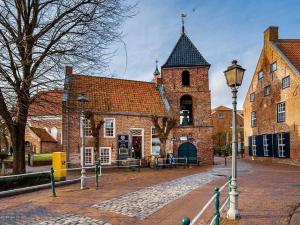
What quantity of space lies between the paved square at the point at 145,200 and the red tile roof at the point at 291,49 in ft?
61.5

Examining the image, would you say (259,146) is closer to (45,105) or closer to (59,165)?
(59,165)

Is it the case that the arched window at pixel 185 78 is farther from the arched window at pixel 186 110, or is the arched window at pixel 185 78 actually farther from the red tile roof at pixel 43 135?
the red tile roof at pixel 43 135

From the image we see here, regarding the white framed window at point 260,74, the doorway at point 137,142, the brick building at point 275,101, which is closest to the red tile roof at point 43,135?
the doorway at point 137,142

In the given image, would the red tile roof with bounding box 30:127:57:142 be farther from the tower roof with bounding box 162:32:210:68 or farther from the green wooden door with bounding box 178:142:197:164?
the tower roof with bounding box 162:32:210:68

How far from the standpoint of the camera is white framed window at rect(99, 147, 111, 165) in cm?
2641

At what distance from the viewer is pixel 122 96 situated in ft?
95.1

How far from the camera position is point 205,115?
96.8ft

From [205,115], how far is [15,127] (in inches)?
696

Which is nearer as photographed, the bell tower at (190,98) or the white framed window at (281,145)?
the white framed window at (281,145)

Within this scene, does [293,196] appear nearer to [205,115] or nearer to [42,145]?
[205,115]

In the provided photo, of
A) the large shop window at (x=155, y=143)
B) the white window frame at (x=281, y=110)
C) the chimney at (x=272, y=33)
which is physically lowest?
the large shop window at (x=155, y=143)

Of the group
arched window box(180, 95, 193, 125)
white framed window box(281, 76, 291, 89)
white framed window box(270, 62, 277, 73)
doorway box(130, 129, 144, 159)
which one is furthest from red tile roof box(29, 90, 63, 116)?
white framed window box(270, 62, 277, 73)

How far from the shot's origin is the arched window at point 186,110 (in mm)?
30078

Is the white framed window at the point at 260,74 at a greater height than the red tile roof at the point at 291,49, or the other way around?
the red tile roof at the point at 291,49
